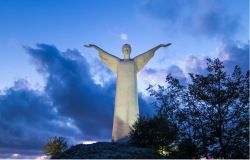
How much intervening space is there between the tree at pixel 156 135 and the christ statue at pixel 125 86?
18.9 feet

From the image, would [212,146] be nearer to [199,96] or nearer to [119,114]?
[199,96]

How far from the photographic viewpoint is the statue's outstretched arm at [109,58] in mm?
37031

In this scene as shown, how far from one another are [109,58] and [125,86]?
147 inches

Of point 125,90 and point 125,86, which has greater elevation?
point 125,86

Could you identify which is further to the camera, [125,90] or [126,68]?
[126,68]

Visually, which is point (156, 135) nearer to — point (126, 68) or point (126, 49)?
point (126, 68)

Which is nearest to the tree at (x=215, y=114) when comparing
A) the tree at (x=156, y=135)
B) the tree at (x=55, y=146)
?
the tree at (x=156, y=135)

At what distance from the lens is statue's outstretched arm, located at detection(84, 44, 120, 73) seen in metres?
37.0

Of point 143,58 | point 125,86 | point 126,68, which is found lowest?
point 125,86

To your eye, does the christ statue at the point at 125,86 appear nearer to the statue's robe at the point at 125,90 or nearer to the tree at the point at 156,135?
the statue's robe at the point at 125,90

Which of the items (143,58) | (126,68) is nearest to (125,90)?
(126,68)

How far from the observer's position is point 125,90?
35125 mm

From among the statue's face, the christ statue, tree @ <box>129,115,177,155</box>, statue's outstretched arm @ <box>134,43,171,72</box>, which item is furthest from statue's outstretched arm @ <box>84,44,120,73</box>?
tree @ <box>129,115,177,155</box>

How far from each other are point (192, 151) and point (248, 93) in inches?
215
